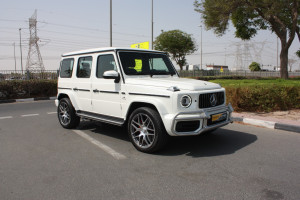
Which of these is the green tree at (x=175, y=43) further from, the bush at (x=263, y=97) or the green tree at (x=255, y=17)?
the bush at (x=263, y=97)

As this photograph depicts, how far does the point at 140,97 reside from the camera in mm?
4449

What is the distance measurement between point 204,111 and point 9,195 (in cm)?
→ 305

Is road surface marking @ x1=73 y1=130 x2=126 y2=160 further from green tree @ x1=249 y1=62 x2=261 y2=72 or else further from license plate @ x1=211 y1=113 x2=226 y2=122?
green tree @ x1=249 y1=62 x2=261 y2=72

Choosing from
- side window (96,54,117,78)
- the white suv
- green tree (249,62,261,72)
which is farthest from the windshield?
green tree (249,62,261,72)

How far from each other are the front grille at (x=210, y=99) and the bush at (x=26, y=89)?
13.1 m

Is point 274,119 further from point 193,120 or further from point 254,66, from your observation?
point 254,66

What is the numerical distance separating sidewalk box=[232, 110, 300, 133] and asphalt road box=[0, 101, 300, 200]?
318 millimetres

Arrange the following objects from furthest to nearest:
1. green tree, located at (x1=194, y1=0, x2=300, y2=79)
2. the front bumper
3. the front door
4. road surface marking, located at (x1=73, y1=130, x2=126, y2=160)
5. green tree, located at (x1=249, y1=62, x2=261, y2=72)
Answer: green tree, located at (x1=249, y1=62, x2=261, y2=72), green tree, located at (x1=194, y1=0, x2=300, y2=79), the front door, road surface marking, located at (x1=73, y1=130, x2=126, y2=160), the front bumper

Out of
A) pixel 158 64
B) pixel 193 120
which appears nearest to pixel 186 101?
pixel 193 120

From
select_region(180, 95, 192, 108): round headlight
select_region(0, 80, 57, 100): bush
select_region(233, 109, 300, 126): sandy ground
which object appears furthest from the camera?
select_region(0, 80, 57, 100): bush

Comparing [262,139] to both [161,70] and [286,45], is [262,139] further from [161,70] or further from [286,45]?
[286,45]

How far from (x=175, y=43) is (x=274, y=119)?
4037cm

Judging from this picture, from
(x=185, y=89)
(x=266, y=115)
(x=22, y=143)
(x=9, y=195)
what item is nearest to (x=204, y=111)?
(x=185, y=89)

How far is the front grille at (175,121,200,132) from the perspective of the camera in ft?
13.3
